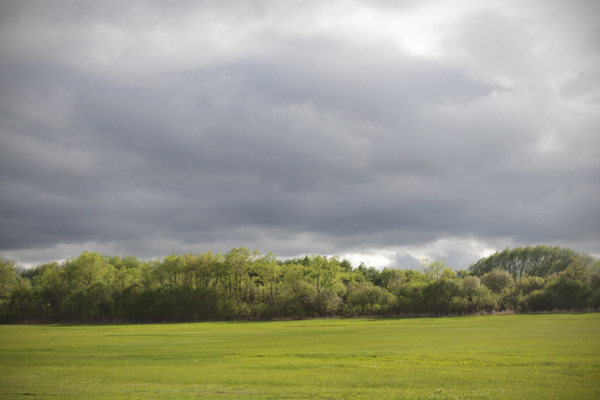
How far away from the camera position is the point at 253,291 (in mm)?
91000

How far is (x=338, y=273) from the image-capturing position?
89188 millimetres

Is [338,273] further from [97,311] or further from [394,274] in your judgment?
[97,311]

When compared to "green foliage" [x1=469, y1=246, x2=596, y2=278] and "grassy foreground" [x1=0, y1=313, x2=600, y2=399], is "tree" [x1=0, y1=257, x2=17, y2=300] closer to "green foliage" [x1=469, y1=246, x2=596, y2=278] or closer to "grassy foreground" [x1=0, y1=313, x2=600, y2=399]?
"grassy foreground" [x1=0, y1=313, x2=600, y2=399]

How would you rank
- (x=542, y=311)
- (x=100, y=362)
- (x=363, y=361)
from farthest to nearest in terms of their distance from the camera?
1. (x=542, y=311)
2. (x=100, y=362)
3. (x=363, y=361)

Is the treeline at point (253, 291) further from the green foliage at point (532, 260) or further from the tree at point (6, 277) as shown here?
the green foliage at point (532, 260)

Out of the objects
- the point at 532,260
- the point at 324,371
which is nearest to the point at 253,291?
the point at 324,371

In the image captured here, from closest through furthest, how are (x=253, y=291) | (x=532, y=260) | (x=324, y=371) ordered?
(x=324, y=371)
(x=253, y=291)
(x=532, y=260)

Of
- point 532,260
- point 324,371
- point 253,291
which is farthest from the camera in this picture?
point 532,260

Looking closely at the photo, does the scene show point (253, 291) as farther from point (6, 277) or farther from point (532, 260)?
point (532, 260)

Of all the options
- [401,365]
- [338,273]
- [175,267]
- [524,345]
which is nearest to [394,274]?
[338,273]

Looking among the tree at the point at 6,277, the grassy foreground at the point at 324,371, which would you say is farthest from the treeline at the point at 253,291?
the grassy foreground at the point at 324,371

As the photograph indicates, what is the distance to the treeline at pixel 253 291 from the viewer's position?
75875 mm

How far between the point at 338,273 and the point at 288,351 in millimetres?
63859

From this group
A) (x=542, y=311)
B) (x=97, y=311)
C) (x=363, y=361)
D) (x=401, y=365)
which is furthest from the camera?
(x=97, y=311)
